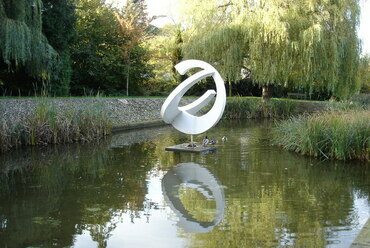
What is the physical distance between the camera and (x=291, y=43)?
63.8 ft

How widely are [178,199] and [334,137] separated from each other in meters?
4.83

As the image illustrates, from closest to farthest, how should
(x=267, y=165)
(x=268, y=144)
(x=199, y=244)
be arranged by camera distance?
(x=199, y=244), (x=267, y=165), (x=268, y=144)

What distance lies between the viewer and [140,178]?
799 cm

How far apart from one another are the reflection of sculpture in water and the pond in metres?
0.02

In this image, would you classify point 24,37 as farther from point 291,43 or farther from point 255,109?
point 255,109

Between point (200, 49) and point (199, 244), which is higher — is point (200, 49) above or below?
above

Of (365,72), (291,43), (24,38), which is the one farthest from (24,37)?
(365,72)

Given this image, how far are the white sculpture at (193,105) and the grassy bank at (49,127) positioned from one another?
2.98 m

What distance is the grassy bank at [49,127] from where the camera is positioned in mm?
11273

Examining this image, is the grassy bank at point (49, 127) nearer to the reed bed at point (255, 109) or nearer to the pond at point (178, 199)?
the pond at point (178, 199)

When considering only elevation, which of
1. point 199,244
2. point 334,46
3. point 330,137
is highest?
point 334,46

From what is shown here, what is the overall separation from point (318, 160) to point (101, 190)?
5.33 meters

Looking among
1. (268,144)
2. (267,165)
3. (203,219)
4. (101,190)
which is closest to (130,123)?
(268,144)

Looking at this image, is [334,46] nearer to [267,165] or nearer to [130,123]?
[130,123]
